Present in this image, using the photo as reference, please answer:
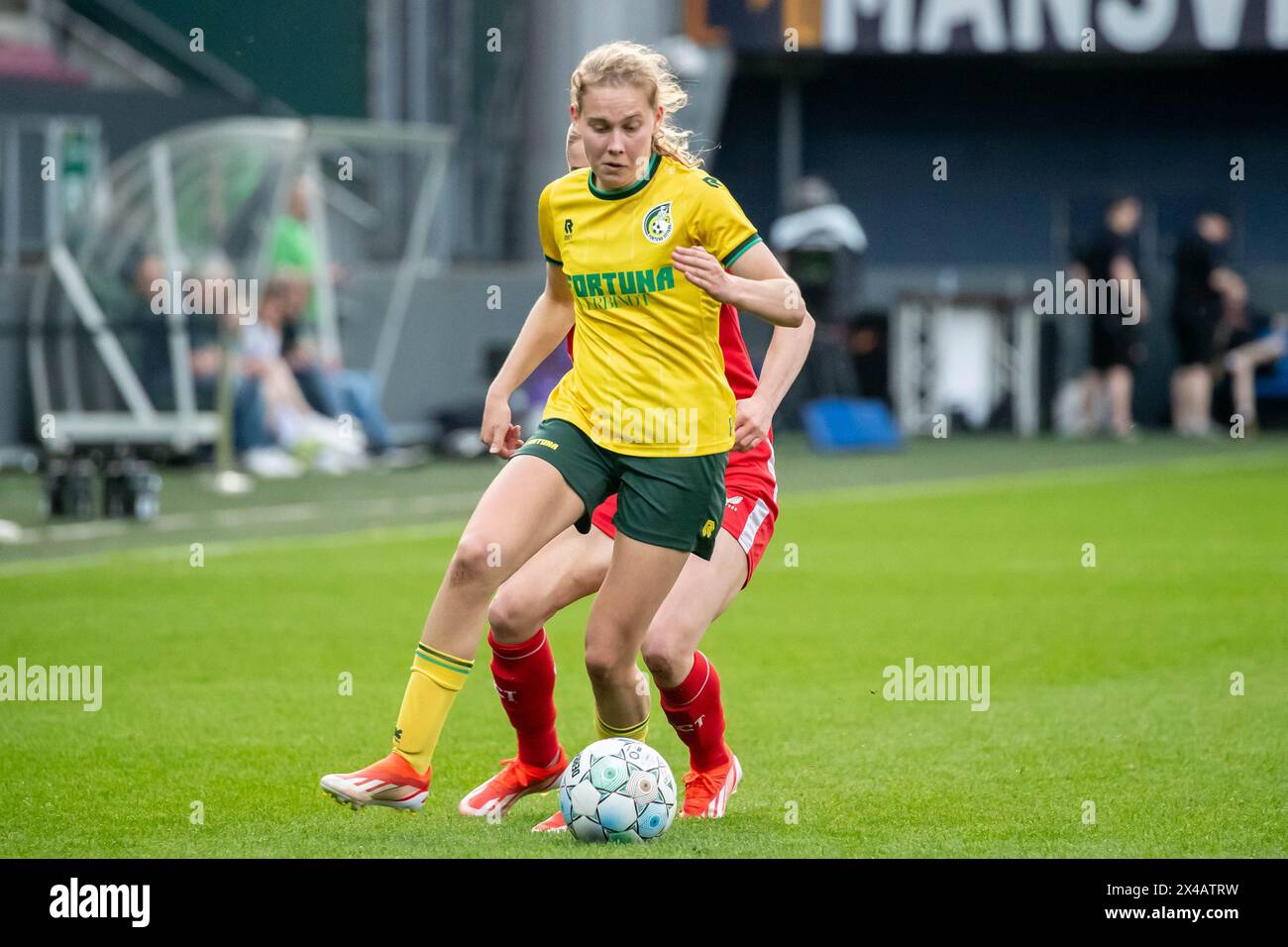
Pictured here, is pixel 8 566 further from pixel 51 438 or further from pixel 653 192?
pixel 653 192

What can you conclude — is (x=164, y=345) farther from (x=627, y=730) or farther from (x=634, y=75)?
(x=634, y=75)

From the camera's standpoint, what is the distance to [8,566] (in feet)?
39.3

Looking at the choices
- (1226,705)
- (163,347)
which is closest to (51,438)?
(163,347)

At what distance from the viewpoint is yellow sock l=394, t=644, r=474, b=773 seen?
570cm

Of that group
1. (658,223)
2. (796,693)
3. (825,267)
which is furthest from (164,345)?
(658,223)

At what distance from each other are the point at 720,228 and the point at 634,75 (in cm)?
47

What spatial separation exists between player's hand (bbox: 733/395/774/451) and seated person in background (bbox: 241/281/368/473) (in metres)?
12.6

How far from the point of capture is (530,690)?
6.13 m

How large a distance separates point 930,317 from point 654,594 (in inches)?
760

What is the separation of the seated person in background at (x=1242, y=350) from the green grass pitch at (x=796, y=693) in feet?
27.5

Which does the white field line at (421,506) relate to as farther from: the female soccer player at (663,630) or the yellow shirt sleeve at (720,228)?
the yellow shirt sleeve at (720,228)

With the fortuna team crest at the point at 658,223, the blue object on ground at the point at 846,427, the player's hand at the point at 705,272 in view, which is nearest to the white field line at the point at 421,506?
the blue object on ground at the point at 846,427

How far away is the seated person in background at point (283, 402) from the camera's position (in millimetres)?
17938

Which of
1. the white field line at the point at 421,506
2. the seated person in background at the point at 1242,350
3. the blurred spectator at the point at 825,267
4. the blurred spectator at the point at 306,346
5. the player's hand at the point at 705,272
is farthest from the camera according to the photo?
the seated person in background at the point at 1242,350
